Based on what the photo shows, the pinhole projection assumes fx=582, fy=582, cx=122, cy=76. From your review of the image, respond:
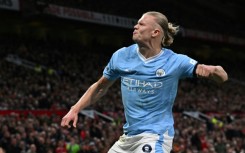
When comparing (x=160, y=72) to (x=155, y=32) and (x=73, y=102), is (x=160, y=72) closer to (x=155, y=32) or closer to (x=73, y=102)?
(x=155, y=32)

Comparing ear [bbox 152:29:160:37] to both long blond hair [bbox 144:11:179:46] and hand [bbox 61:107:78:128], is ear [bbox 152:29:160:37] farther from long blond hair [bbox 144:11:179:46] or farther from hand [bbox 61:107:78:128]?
hand [bbox 61:107:78:128]

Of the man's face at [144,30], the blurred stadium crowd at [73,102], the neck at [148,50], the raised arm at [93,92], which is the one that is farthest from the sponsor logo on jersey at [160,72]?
the blurred stadium crowd at [73,102]

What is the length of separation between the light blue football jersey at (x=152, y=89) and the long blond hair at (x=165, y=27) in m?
0.12

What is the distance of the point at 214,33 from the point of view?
38.8 meters

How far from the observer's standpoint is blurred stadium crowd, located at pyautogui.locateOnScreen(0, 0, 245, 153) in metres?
14.9

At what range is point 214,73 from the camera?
15.3ft

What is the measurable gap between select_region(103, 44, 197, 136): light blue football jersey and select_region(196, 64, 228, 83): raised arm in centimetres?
18

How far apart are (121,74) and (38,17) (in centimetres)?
2255

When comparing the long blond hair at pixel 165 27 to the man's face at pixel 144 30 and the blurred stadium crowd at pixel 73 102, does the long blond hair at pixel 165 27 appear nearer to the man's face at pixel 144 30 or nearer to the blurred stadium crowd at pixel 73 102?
the man's face at pixel 144 30

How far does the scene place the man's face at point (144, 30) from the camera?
16.6ft

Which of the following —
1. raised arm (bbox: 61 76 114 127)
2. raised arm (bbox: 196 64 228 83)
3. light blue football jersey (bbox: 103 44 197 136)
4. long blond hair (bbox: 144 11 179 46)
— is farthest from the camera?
raised arm (bbox: 61 76 114 127)

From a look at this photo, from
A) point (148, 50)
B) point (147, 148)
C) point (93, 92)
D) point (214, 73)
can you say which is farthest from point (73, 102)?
point (214, 73)

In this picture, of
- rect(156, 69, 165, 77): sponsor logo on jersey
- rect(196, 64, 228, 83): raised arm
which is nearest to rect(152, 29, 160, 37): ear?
rect(156, 69, 165, 77): sponsor logo on jersey

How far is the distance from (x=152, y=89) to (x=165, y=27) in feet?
1.88
